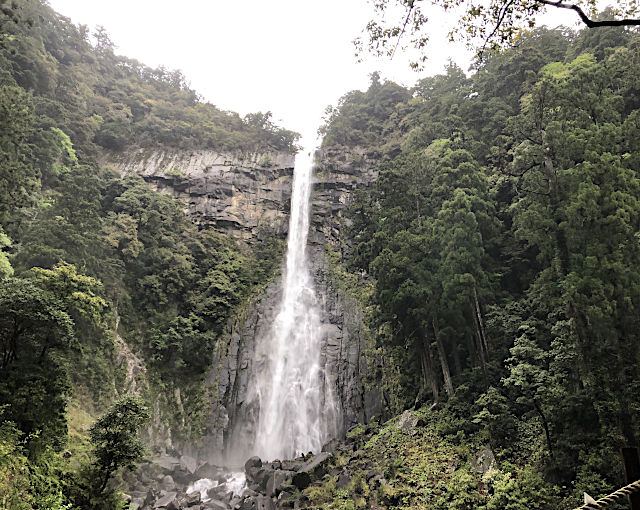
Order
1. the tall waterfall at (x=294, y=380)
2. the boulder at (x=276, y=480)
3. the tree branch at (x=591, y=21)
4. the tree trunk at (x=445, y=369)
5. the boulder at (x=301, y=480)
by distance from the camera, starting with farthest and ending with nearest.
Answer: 1. the tall waterfall at (x=294, y=380)
2. the tree trunk at (x=445, y=369)
3. the boulder at (x=276, y=480)
4. the boulder at (x=301, y=480)
5. the tree branch at (x=591, y=21)

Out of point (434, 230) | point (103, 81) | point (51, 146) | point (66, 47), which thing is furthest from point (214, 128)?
point (434, 230)

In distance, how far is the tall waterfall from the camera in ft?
61.2

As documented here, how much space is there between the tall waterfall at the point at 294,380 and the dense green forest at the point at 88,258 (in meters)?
2.42

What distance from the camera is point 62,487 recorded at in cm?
841

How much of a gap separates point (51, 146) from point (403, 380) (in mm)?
19916

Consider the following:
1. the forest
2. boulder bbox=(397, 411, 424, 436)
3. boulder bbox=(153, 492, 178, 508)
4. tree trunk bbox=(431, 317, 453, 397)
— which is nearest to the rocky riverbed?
boulder bbox=(153, 492, 178, 508)

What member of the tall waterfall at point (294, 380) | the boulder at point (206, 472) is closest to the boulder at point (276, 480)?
the boulder at point (206, 472)

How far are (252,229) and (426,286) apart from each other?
55.0ft

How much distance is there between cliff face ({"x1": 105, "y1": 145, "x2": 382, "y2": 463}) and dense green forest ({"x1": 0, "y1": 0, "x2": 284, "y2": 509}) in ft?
3.66

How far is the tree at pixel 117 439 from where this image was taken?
8.62 metres

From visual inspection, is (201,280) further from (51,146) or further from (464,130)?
(464,130)

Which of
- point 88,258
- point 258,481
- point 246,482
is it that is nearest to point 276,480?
point 258,481

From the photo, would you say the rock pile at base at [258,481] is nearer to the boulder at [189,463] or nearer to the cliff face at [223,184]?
the boulder at [189,463]

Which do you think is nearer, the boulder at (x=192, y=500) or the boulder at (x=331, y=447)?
the boulder at (x=192, y=500)
